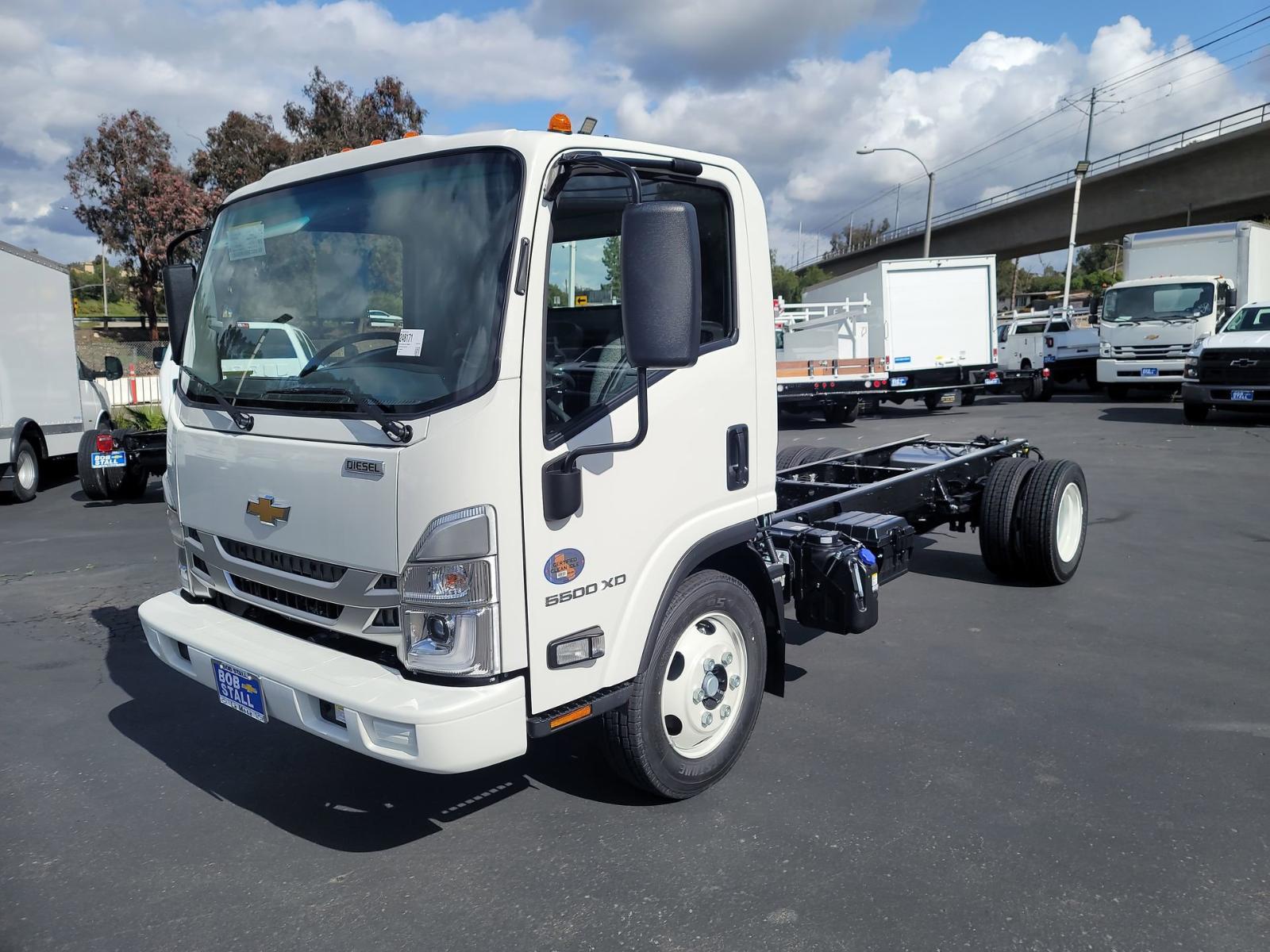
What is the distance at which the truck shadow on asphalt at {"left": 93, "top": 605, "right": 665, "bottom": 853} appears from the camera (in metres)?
3.71

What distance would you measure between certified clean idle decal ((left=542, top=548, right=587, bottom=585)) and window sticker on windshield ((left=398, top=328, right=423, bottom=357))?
802 mm

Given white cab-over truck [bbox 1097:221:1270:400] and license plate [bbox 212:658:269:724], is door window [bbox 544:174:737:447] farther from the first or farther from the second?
white cab-over truck [bbox 1097:221:1270:400]

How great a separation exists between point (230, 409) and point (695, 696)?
208cm

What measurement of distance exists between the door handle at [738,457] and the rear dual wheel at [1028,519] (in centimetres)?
332

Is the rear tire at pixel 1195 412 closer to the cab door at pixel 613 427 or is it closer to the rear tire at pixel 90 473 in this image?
the cab door at pixel 613 427

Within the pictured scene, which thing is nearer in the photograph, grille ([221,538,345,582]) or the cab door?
the cab door

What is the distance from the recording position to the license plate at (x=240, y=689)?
10.8 feet

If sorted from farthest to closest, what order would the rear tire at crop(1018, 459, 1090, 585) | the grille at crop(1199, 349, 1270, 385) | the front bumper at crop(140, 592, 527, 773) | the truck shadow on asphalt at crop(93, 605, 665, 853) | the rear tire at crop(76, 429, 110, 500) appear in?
1. the grille at crop(1199, 349, 1270, 385)
2. the rear tire at crop(76, 429, 110, 500)
3. the rear tire at crop(1018, 459, 1090, 585)
4. the truck shadow on asphalt at crop(93, 605, 665, 853)
5. the front bumper at crop(140, 592, 527, 773)

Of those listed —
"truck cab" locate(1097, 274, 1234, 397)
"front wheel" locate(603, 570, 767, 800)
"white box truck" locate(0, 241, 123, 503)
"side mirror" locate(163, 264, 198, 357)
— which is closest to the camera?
"front wheel" locate(603, 570, 767, 800)

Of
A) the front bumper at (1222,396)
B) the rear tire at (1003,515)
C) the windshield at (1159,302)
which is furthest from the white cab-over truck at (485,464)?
the windshield at (1159,302)

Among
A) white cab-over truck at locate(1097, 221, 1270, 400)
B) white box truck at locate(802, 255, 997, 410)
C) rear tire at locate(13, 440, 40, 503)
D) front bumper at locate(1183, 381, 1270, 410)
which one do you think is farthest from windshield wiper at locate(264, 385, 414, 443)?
white cab-over truck at locate(1097, 221, 1270, 400)

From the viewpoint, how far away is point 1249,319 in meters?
17.7

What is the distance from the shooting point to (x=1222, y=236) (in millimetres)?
21078

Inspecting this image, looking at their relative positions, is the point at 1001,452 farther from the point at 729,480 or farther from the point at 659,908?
the point at 659,908
